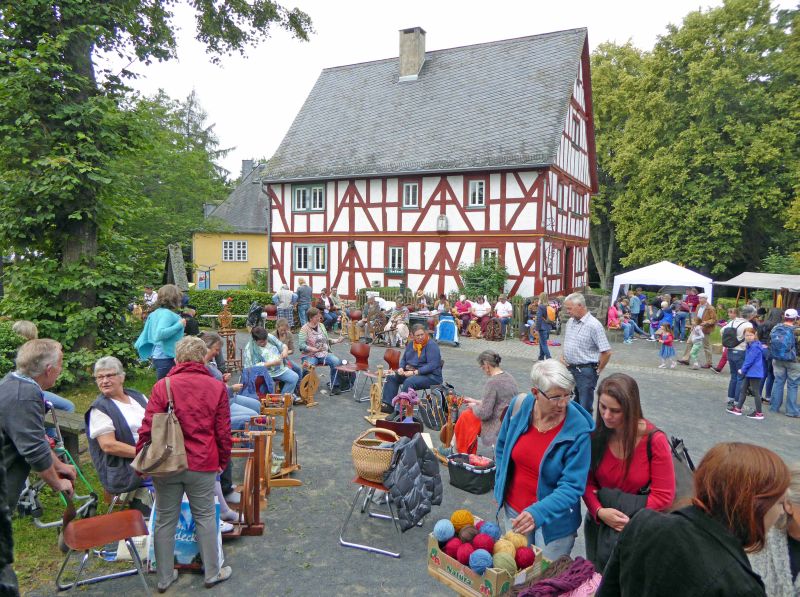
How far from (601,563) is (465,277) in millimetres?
18221

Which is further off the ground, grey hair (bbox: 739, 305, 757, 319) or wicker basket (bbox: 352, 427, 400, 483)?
grey hair (bbox: 739, 305, 757, 319)

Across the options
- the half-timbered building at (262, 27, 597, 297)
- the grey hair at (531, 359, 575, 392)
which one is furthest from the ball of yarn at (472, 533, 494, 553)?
the half-timbered building at (262, 27, 597, 297)

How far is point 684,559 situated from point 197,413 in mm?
3209

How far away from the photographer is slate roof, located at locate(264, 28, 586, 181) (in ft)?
71.1

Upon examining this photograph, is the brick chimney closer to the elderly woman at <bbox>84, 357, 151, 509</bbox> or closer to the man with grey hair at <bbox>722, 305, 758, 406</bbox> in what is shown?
the man with grey hair at <bbox>722, 305, 758, 406</bbox>

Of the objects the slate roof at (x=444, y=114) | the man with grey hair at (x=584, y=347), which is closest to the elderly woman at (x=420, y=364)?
the man with grey hair at (x=584, y=347)

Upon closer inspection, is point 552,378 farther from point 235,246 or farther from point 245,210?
point 245,210

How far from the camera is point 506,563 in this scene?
3061 millimetres

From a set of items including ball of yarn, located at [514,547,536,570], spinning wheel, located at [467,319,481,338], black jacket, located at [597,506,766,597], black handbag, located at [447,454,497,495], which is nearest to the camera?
black jacket, located at [597,506,766,597]

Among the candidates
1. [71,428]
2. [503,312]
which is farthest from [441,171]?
[71,428]

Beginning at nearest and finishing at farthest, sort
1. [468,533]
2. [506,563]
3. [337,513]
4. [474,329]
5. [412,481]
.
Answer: [506,563]
[468,533]
[412,481]
[337,513]
[474,329]

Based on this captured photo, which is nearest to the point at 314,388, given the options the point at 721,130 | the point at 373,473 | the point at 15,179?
the point at 373,473

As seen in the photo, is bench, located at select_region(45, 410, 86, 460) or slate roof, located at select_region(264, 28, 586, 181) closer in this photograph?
bench, located at select_region(45, 410, 86, 460)

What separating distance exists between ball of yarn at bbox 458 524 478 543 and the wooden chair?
225 cm
